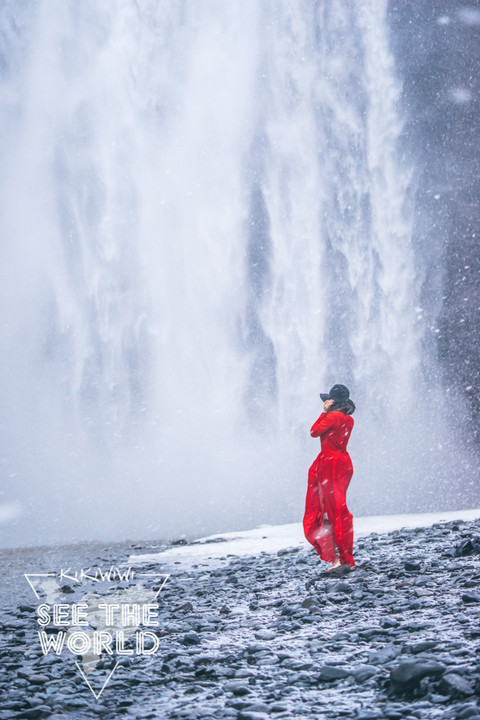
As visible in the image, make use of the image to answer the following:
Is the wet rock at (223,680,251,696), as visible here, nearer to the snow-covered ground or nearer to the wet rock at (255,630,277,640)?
the wet rock at (255,630,277,640)

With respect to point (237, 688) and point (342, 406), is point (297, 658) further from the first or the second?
point (342, 406)

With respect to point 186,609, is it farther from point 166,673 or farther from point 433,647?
point 433,647

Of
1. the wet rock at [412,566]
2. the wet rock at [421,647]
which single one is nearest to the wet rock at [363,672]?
the wet rock at [421,647]

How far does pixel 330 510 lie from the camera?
7879 millimetres

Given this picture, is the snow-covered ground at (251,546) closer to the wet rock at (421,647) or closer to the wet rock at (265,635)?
Answer: the wet rock at (265,635)

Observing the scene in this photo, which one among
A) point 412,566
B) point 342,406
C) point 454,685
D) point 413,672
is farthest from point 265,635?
point 342,406

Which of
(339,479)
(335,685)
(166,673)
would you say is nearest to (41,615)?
(166,673)

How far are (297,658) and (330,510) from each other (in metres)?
3.75

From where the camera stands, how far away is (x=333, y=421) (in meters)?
8.00

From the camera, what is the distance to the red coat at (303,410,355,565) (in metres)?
7.71

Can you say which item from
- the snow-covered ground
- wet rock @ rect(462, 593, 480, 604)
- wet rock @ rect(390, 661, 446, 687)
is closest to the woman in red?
wet rock @ rect(462, 593, 480, 604)

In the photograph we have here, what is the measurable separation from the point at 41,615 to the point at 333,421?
14.7 ft

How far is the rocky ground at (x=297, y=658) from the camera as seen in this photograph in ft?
10.7

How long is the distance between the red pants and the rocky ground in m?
0.39
